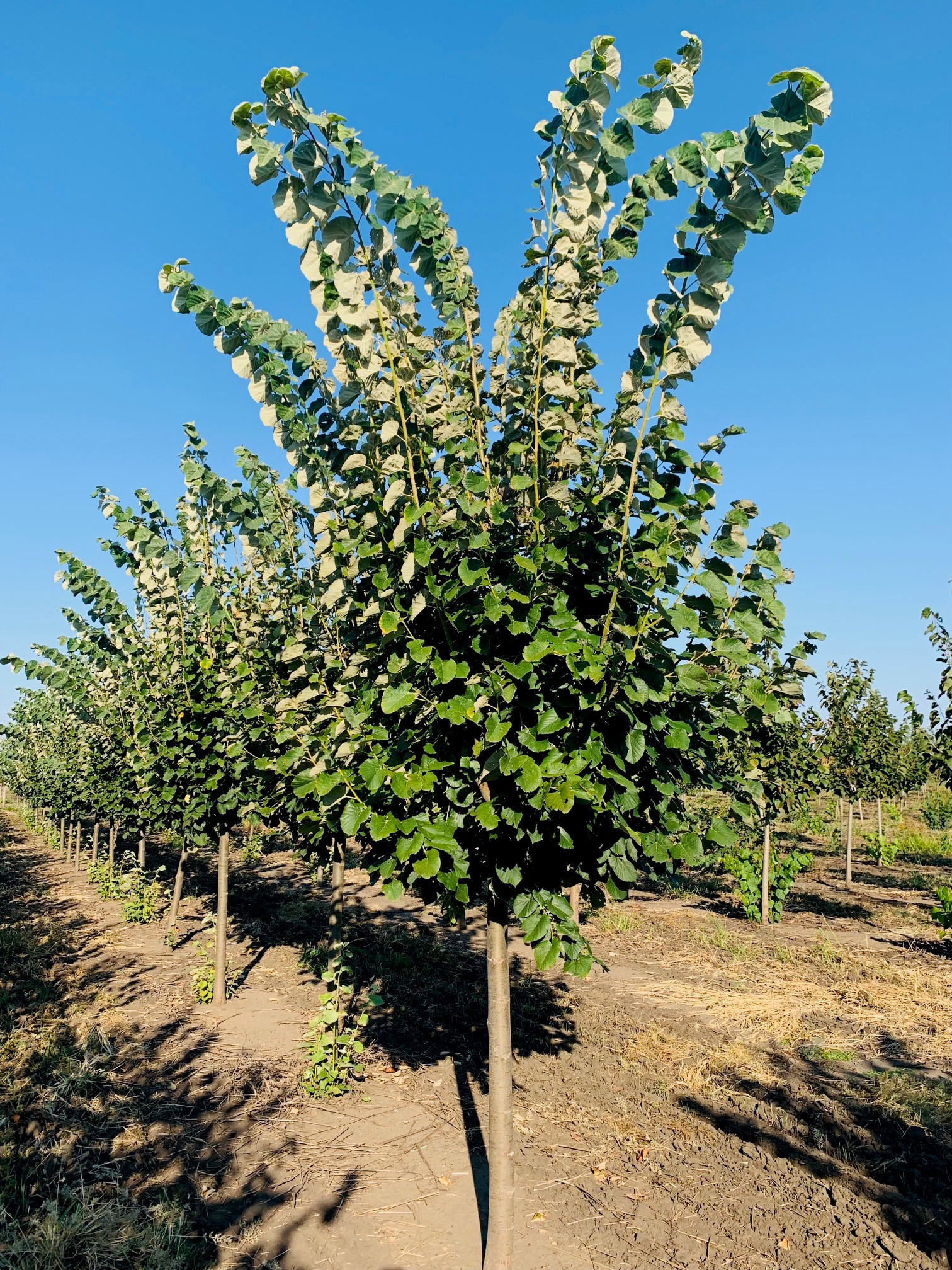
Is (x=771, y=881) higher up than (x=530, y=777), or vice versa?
(x=530, y=777)

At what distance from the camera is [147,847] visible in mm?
23375

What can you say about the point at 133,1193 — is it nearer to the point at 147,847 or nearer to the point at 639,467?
the point at 639,467

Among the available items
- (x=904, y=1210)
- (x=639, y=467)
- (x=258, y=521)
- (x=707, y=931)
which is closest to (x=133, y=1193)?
(x=258, y=521)

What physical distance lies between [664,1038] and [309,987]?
4.30 m

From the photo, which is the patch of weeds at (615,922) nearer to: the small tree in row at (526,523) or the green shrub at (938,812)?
the small tree in row at (526,523)

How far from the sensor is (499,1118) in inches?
140

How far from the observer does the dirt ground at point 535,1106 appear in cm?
434

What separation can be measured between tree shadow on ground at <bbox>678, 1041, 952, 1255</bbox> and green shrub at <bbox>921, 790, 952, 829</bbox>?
74.3 feet

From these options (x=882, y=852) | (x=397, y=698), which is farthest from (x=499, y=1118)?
(x=882, y=852)

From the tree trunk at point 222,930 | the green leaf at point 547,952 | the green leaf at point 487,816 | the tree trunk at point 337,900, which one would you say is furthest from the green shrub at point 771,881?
the green leaf at point 487,816

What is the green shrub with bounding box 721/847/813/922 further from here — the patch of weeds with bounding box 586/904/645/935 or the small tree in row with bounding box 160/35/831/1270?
the small tree in row with bounding box 160/35/831/1270

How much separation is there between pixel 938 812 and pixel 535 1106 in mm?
25835

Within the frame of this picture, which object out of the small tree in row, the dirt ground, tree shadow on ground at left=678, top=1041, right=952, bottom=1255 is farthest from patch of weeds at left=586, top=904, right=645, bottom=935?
the small tree in row

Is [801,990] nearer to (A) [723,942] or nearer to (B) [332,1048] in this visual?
(A) [723,942]
